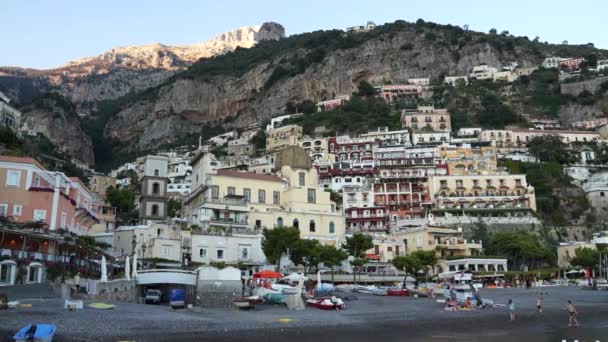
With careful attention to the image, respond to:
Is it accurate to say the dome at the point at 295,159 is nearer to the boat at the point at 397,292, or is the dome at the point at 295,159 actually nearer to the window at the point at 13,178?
the boat at the point at 397,292

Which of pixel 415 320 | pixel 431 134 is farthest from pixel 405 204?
pixel 415 320

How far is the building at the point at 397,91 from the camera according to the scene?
16000 centimetres

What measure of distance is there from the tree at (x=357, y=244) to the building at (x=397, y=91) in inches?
4099

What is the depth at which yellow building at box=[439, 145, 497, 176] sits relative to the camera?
340 ft

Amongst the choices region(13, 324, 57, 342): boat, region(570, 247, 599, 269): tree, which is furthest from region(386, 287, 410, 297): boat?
region(13, 324, 57, 342): boat

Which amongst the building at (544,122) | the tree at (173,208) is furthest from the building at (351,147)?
the tree at (173,208)

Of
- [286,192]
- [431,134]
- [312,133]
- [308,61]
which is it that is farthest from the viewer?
[308,61]

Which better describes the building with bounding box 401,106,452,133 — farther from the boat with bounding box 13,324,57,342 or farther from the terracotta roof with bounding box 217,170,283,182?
the boat with bounding box 13,324,57,342

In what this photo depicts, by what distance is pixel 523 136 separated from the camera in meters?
126

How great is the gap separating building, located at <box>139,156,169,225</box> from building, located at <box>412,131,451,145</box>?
7013 cm

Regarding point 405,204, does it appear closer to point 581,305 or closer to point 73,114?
point 581,305

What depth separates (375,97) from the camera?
160m

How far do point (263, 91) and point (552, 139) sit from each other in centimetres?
9164

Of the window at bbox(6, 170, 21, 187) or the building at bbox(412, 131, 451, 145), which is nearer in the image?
the window at bbox(6, 170, 21, 187)
